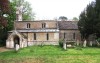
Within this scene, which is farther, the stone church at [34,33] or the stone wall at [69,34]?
the stone wall at [69,34]

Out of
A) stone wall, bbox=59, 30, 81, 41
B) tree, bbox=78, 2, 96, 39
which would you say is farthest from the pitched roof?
Answer: tree, bbox=78, 2, 96, 39

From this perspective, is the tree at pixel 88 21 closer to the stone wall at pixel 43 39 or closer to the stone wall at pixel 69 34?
the stone wall at pixel 69 34

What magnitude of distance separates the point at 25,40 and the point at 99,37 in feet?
53.1

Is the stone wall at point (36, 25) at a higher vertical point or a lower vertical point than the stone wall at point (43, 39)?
higher

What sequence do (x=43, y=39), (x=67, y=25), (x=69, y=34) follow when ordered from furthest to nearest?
(x=67, y=25) → (x=69, y=34) → (x=43, y=39)

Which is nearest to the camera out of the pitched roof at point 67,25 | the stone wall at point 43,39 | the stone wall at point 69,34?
the stone wall at point 43,39

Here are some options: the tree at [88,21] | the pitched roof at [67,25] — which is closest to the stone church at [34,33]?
the pitched roof at [67,25]

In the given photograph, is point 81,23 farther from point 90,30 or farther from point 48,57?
point 48,57

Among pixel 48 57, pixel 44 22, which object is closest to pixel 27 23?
pixel 44 22

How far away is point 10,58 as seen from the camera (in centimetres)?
3541

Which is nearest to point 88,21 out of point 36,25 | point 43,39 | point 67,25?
point 67,25

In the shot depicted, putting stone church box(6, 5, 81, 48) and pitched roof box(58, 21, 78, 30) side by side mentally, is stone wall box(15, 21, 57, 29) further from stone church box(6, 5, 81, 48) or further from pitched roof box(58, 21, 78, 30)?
pitched roof box(58, 21, 78, 30)

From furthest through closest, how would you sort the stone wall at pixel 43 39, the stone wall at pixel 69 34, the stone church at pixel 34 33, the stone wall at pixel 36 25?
1. the stone wall at pixel 69 34
2. the stone wall at pixel 36 25
3. the stone wall at pixel 43 39
4. the stone church at pixel 34 33

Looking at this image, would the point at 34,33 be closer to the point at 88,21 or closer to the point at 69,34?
the point at 69,34
